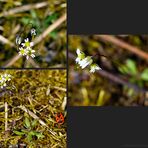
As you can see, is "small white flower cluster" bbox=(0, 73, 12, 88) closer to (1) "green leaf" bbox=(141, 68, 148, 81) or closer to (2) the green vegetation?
(2) the green vegetation

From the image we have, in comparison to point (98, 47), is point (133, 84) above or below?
below

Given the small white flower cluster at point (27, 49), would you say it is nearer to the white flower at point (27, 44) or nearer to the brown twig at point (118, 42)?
the white flower at point (27, 44)

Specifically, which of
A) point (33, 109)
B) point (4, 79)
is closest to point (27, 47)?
point (4, 79)

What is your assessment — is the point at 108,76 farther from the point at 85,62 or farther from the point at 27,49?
the point at 27,49

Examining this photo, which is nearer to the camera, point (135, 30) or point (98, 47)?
point (135, 30)

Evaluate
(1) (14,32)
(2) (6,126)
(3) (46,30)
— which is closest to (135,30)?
(3) (46,30)

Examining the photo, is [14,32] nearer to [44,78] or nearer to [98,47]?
[44,78]

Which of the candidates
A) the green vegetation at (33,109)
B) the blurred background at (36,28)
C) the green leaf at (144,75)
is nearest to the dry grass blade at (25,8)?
the blurred background at (36,28)
